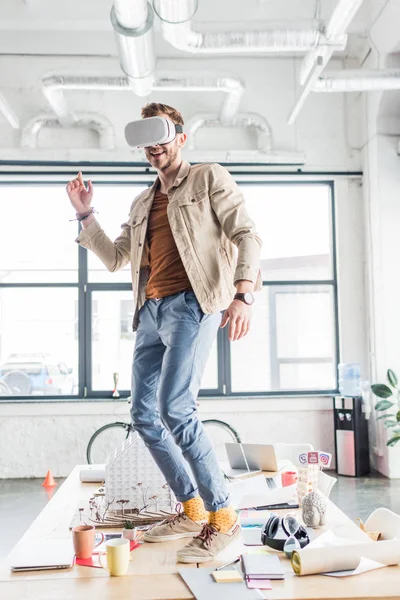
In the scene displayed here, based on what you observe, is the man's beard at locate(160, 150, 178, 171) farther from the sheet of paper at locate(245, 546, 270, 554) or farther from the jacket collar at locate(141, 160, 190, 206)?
the sheet of paper at locate(245, 546, 270, 554)

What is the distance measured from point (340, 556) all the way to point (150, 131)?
1.49 m

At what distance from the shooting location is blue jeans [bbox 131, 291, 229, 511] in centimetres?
208

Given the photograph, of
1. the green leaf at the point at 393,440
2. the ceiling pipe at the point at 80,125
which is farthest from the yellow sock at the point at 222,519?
the ceiling pipe at the point at 80,125

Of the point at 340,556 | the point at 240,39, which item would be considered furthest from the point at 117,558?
the point at 240,39

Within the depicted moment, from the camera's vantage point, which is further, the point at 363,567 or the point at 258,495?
the point at 258,495

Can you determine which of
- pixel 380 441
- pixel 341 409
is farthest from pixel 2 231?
pixel 380 441

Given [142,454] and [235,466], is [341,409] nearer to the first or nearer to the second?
[235,466]

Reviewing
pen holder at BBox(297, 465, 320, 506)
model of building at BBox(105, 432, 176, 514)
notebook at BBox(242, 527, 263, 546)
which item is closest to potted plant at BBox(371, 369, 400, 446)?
pen holder at BBox(297, 465, 320, 506)

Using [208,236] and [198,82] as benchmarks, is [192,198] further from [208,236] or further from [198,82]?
[198,82]

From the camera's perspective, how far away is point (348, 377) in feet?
18.4

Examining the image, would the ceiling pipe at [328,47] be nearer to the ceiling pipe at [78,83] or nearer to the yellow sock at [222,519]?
the ceiling pipe at [78,83]

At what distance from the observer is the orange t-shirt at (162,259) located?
2.26m

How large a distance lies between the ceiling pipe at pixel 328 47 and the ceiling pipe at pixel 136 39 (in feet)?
3.59

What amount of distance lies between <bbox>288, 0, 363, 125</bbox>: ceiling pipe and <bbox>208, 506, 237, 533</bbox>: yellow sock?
2910 millimetres
